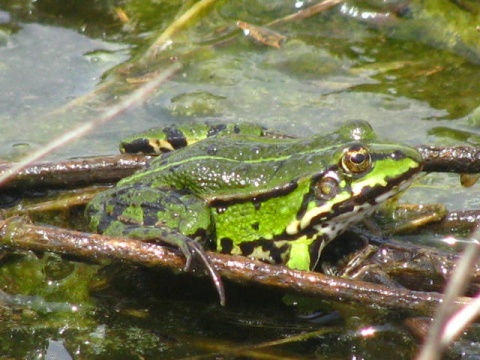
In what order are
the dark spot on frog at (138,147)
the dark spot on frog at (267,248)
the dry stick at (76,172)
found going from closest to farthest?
1. the dark spot on frog at (267,248)
2. the dry stick at (76,172)
3. the dark spot on frog at (138,147)

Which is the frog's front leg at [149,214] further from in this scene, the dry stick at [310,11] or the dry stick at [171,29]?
the dry stick at [310,11]

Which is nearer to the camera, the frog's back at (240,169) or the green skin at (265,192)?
the green skin at (265,192)

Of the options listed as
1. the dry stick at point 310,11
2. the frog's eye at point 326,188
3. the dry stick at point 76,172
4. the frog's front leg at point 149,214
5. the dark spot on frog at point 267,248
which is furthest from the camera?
the dry stick at point 310,11

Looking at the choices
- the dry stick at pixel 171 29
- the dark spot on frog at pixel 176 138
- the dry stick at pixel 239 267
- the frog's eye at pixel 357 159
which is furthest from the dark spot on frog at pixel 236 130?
the dry stick at pixel 171 29

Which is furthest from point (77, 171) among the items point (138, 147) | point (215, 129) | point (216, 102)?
point (216, 102)

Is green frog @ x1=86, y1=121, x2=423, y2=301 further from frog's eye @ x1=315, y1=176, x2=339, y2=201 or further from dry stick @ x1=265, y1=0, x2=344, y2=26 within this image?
dry stick @ x1=265, y1=0, x2=344, y2=26

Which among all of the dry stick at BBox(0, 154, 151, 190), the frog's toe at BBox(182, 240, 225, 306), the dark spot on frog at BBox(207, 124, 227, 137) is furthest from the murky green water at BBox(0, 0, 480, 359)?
the dark spot on frog at BBox(207, 124, 227, 137)

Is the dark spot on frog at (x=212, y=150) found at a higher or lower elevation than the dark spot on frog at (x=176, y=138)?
higher

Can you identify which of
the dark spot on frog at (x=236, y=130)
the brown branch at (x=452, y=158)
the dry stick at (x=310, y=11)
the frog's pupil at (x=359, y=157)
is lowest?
the dark spot on frog at (x=236, y=130)
